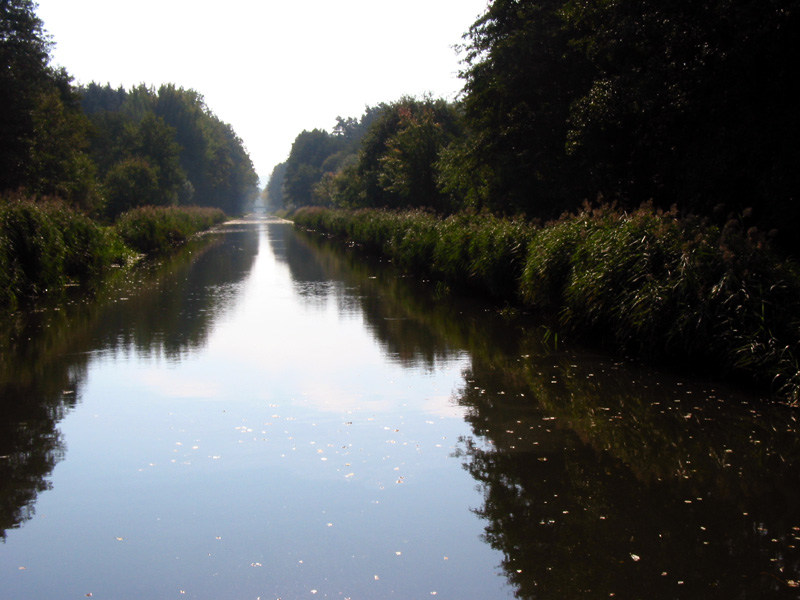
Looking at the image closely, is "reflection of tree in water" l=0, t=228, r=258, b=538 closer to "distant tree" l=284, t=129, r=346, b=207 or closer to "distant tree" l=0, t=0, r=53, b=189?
"distant tree" l=0, t=0, r=53, b=189

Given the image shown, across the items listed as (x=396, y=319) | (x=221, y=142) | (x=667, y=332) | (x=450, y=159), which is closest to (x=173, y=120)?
(x=221, y=142)

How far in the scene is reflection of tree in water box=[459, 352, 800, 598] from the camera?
3979 millimetres

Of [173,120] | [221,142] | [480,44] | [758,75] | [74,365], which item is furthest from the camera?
[221,142]

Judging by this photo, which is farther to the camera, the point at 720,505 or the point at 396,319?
the point at 396,319

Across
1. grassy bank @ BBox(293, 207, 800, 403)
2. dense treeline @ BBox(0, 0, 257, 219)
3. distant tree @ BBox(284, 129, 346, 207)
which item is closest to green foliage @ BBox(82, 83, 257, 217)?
dense treeline @ BBox(0, 0, 257, 219)

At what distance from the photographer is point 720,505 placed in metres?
4.91

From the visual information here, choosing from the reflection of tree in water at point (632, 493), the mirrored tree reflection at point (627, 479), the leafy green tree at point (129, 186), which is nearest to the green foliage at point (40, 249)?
the mirrored tree reflection at point (627, 479)

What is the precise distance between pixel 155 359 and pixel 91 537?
219 inches

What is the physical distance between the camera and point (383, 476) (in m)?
5.51

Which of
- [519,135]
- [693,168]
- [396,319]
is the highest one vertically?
[519,135]

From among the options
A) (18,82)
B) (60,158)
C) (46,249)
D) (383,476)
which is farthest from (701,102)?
(60,158)

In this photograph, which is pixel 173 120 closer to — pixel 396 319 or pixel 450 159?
pixel 450 159

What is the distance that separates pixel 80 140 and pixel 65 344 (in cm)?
3926

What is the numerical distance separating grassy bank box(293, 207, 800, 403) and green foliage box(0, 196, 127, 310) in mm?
10374
